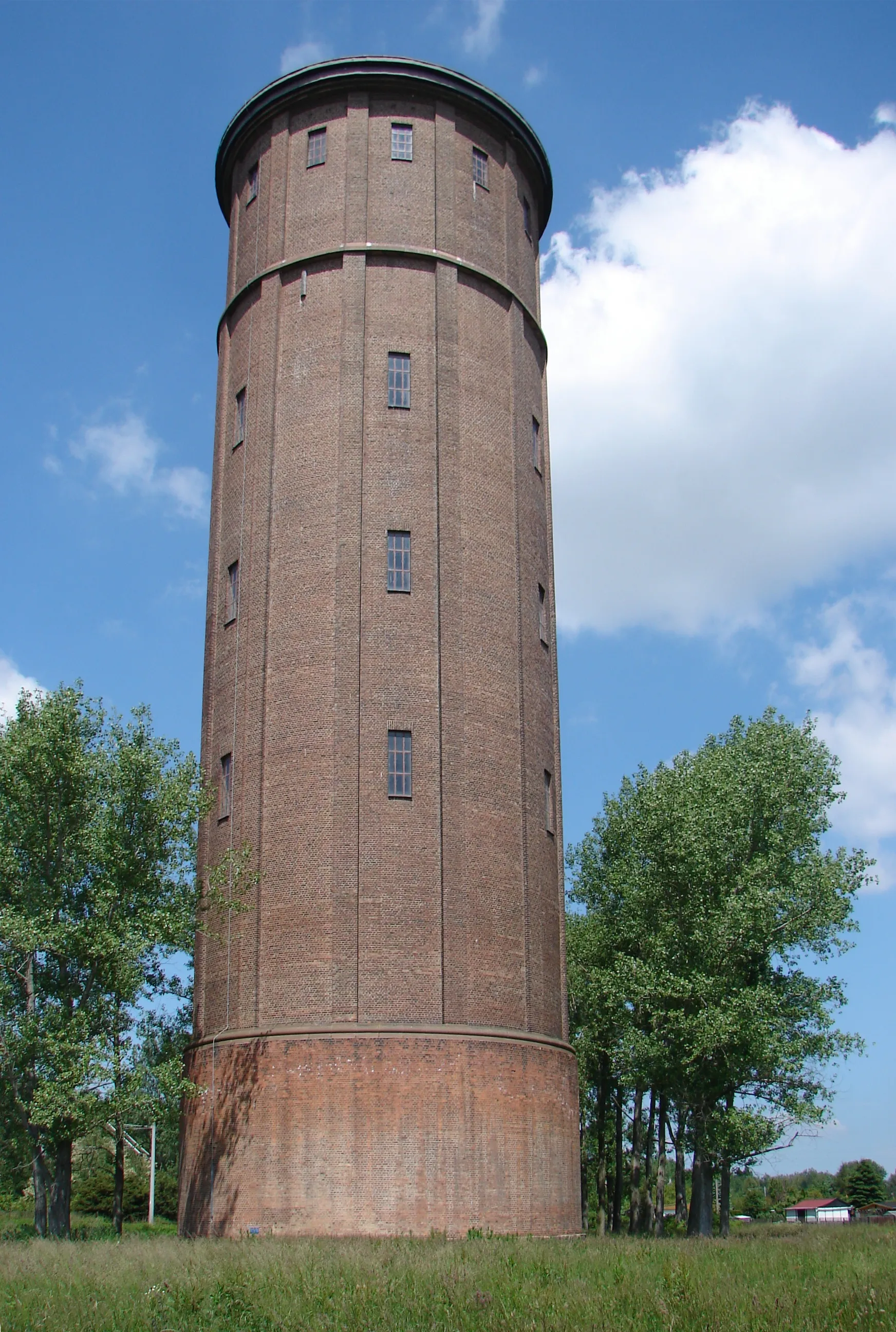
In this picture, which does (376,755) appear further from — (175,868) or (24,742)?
(24,742)

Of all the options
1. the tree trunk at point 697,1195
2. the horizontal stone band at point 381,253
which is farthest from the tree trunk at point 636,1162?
the horizontal stone band at point 381,253

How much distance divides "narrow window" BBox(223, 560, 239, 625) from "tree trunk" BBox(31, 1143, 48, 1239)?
12.1 m

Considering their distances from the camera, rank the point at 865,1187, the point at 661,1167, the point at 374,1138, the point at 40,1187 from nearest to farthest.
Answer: the point at 374,1138 → the point at 40,1187 → the point at 661,1167 → the point at 865,1187

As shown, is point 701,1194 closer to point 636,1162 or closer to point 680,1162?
point 680,1162

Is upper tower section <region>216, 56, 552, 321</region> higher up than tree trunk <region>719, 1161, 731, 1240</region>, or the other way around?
upper tower section <region>216, 56, 552, 321</region>

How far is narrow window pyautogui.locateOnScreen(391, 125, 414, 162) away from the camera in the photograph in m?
31.0

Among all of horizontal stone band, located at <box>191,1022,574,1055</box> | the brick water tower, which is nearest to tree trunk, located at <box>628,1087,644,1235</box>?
the brick water tower

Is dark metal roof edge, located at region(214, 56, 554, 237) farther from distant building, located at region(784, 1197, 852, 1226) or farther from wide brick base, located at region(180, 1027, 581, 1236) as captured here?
distant building, located at region(784, 1197, 852, 1226)

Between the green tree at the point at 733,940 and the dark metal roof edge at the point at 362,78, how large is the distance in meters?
18.1

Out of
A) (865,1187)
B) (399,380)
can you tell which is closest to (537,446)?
(399,380)

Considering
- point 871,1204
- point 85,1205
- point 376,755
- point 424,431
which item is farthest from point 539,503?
point 871,1204

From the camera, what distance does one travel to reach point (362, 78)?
31141mm

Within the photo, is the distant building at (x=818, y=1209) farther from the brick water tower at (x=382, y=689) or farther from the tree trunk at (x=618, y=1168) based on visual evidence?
the brick water tower at (x=382, y=689)

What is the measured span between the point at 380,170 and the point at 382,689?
44.4 feet
